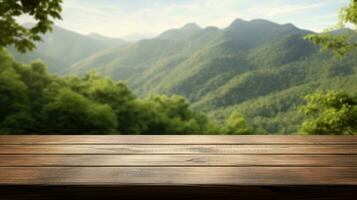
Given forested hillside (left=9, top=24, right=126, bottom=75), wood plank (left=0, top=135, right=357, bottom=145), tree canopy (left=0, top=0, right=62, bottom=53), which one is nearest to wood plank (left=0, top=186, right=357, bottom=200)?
wood plank (left=0, top=135, right=357, bottom=145)

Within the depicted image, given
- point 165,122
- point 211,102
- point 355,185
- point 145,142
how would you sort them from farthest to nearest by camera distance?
point 211,102
point 165,122
point 145,142
point 355,185

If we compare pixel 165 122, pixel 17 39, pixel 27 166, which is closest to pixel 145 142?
pixel 27 166

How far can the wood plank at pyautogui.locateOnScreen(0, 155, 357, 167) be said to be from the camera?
3.78 feet

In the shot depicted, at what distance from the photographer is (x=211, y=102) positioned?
A: 56.5m

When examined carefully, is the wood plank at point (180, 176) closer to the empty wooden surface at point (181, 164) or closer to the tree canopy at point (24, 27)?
the empty wooden surface at point (181, 164)

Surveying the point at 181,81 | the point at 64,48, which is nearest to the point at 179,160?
the point at 181,81

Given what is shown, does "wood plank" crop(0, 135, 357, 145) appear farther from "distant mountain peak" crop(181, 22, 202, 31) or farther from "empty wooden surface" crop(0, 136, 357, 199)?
"distant mountain peak" crop(181, 22, 202, 31)

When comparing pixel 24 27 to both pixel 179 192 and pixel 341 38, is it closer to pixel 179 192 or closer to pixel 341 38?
pixel 179 192

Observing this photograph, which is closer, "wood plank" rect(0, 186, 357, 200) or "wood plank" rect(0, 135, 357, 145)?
"wood plank" rect(0, 186, 357, 200)

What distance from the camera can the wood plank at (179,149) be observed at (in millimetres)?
1321

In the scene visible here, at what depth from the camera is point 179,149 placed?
1383mm

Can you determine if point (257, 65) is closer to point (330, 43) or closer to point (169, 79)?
point (169, 79)

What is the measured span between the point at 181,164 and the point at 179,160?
6cm

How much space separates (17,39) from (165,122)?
76.8ft
